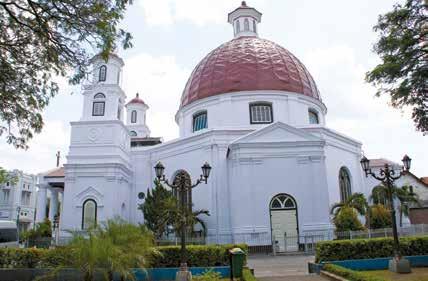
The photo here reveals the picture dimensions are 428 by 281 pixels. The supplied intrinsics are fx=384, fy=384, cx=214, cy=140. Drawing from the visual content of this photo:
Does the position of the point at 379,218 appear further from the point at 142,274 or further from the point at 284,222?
the point at 142,274

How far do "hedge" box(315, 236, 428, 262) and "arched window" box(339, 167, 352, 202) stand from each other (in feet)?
40.5

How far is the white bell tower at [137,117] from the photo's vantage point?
168ft

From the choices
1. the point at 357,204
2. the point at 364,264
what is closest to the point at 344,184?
the point at 357,204

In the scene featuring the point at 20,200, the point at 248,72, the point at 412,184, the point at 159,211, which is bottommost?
the point at 159,211

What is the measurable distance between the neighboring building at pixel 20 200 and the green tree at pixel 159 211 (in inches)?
1596

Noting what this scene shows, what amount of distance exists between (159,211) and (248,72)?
12647 millimetres

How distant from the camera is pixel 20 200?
2494 inches

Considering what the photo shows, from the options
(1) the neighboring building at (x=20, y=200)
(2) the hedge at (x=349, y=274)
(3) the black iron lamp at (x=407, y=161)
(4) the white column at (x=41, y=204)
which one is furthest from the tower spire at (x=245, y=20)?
(1) the neighboring building at (x=20, y=200)

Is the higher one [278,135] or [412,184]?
[278,135]

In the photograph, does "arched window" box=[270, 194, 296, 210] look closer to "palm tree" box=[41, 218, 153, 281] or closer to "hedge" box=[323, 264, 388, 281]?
"hedge" box=[323, 264, 388, 281]

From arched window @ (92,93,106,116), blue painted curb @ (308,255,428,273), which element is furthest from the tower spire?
blue painted curb @ (308,255,428,273)

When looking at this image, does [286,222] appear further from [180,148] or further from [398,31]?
[398,31]

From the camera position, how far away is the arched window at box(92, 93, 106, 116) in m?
30.1

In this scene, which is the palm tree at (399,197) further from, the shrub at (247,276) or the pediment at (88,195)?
the pediment at (88,195)
